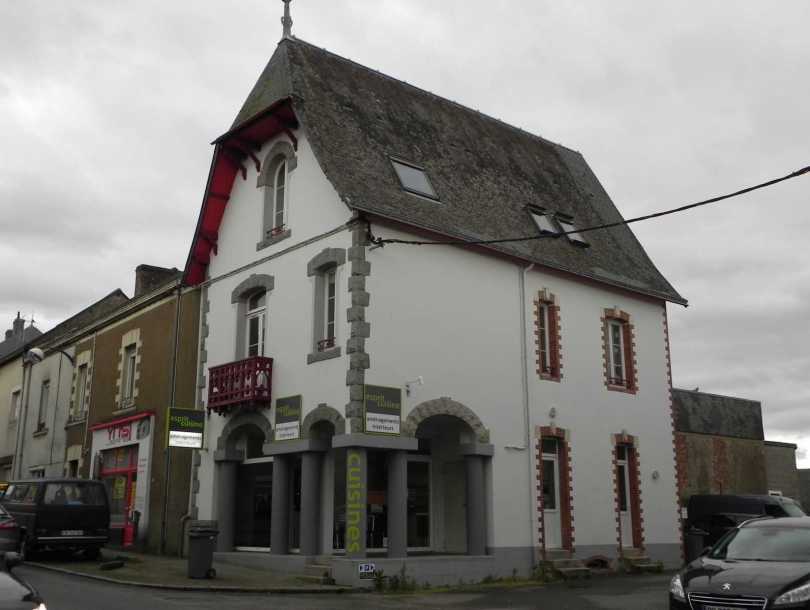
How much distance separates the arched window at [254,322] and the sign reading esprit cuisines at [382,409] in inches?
162

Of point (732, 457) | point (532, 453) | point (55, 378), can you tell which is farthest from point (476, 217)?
point (55, 378)

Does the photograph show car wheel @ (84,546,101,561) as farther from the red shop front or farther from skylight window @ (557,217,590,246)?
skylight window @ (557,217,590,246)

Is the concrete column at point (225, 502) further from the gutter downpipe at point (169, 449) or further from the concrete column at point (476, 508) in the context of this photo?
the concrete column at point (476, 508)

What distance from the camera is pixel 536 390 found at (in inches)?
774

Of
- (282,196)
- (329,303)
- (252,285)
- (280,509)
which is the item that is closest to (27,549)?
(280,509)

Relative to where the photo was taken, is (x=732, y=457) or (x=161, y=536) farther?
(x=732, y=457)

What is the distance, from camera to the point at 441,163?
68.7ft

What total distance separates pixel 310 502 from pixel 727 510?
10.3 m

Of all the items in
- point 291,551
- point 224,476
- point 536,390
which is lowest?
point 291,551

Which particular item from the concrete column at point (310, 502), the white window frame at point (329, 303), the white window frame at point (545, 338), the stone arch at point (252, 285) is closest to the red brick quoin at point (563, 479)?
the white window frame at point (545, 338)

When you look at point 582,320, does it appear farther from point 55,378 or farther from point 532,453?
point 55,378

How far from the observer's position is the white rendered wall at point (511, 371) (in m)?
17.5

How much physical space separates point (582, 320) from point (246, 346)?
7799mm

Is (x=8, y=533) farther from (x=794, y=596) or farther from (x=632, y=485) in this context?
(x=632, y=485)
